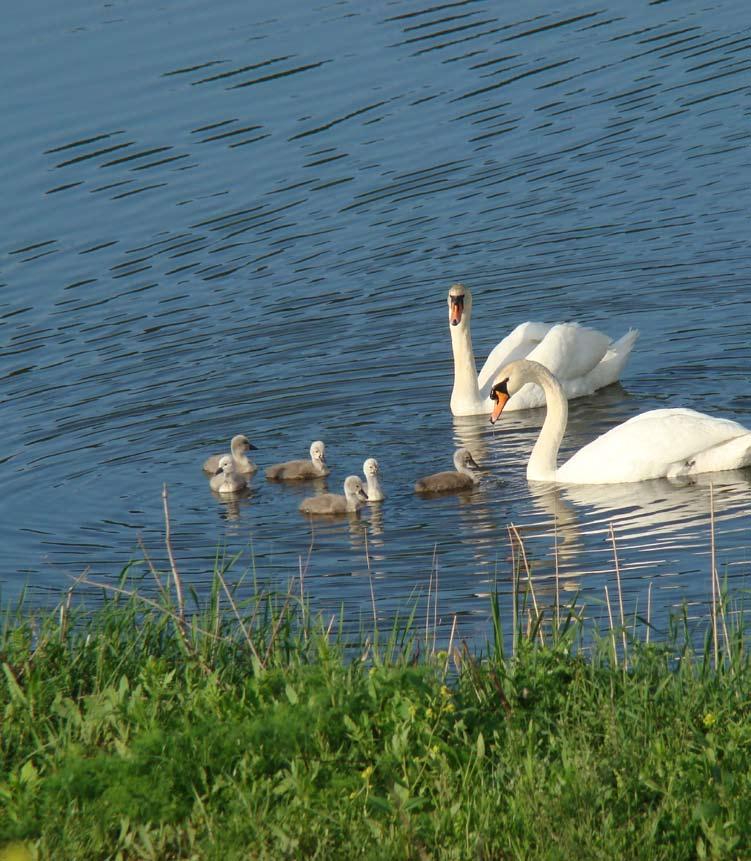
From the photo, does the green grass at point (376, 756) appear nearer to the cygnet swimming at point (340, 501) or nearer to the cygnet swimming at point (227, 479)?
the cygnet swimming at point (340, 501)

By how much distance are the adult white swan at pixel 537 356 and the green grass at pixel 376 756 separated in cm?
738

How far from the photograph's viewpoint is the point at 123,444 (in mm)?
12797

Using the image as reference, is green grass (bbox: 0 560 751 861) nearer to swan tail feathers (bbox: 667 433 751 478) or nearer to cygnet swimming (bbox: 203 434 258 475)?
swan tail feathers (bbox: 667 433 751 478)

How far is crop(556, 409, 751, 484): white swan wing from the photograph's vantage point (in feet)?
37.1

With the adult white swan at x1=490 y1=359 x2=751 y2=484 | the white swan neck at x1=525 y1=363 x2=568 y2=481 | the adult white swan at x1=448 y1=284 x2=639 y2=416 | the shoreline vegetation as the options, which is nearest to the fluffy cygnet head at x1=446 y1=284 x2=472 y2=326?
the adult white swan at x1=448 y1=284 x2=639 y2=416

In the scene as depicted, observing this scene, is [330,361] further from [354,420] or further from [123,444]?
[123,444]

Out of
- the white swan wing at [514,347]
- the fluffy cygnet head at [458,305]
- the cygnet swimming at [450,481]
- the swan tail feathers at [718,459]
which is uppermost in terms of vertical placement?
the fluffy cygnet head at [458,305]

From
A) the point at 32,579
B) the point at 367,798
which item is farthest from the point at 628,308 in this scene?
the point at 367,798

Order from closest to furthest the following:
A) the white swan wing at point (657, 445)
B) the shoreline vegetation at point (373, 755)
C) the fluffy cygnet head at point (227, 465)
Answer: the shoreline vegetation at point (373, 755) → the white swan wing at point (657, 445) → the fluffy cygnet head at point (227, 465)

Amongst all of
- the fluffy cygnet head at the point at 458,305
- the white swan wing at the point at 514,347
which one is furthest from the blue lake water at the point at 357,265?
the fluffy cygnet head at the point at 458,305

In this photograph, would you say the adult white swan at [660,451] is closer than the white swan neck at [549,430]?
Yes

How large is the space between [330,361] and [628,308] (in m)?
2.84

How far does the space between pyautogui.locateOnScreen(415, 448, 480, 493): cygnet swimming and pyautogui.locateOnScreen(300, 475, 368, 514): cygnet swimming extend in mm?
448

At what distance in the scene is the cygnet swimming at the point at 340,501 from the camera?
436 inches
